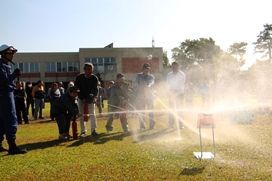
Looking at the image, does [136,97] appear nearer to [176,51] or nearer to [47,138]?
[47,138]

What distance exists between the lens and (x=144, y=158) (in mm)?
6629

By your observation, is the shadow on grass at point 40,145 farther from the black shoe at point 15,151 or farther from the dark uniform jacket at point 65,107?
the dark uniform jacket at point 65,107

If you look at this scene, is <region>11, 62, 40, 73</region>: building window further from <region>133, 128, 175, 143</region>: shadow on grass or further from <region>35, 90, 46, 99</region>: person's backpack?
<region>133, 128, 175, 143</region>: shadow on grass

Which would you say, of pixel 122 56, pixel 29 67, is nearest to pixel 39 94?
pixel 122 56

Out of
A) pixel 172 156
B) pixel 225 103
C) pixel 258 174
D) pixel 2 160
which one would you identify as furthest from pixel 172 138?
pixel 225 103

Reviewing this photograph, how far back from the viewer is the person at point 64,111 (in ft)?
30.7

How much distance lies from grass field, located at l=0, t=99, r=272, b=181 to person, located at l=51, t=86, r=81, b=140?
1.31 ft

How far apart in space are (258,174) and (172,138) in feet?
12.9

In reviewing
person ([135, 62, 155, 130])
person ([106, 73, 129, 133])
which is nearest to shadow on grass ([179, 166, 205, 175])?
person ([106, 73, 129, 133])

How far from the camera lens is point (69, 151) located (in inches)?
301

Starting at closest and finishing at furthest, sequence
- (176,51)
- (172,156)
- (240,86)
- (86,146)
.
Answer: (172,156) < (86,146) < (240,86) < (176,51)

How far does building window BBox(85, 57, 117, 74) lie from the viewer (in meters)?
57.4

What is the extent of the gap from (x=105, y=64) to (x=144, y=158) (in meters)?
51.7

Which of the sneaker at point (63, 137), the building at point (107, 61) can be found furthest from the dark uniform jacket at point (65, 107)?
the building at point (107, 61)
